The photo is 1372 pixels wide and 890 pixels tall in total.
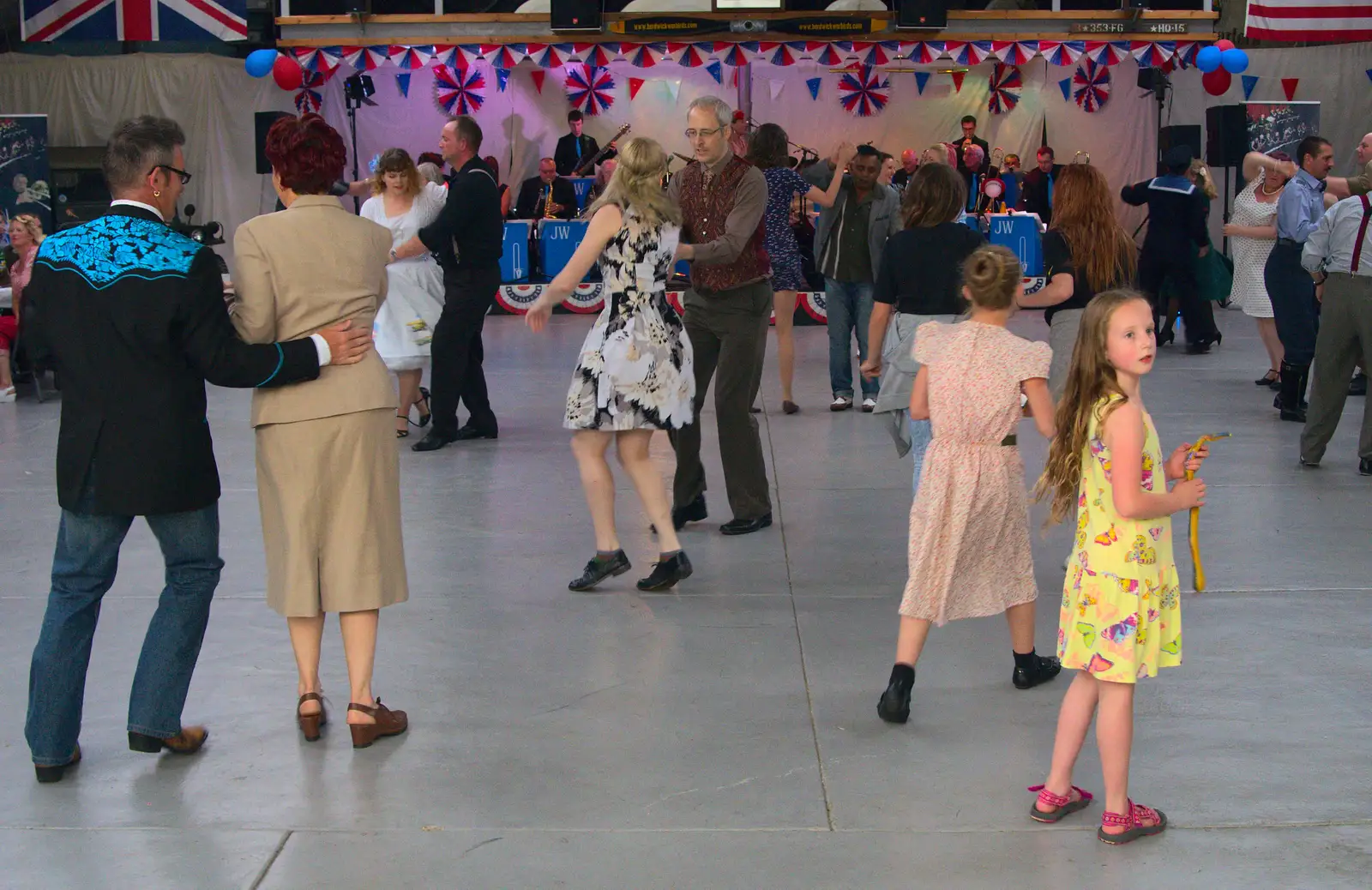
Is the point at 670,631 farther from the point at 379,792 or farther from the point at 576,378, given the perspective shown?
the point at 379,792

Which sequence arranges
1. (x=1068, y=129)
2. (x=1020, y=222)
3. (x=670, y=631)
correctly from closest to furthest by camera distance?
1. (x=670, y=631)
2. (x=1020, y=222)
3. (x=1068, y=129)

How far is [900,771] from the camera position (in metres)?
3.72

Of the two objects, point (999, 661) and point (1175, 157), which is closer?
point (999, 661)

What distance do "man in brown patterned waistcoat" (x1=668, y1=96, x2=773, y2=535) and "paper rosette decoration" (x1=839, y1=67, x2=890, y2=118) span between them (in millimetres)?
12722

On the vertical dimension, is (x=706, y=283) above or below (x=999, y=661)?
above

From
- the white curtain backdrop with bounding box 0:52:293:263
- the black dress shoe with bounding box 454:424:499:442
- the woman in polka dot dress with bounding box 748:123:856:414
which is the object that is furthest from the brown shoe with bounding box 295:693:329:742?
the white curtain backdrop with bounding box 0:52:293:263

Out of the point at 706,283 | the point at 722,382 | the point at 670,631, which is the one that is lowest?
the point at 670,631

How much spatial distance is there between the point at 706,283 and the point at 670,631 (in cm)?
165

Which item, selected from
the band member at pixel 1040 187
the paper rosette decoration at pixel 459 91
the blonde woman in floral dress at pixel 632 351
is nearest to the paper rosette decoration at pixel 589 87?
the paper rosette decoration at pixel 459 91

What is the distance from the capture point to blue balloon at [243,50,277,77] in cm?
1561

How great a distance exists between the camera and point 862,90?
18141 mm

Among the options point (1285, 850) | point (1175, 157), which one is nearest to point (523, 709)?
point (1285, 850)

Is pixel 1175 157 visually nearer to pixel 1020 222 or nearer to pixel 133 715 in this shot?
pixel 1020 222

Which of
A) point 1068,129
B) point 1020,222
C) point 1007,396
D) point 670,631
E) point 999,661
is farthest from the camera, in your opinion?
point 1068,129
